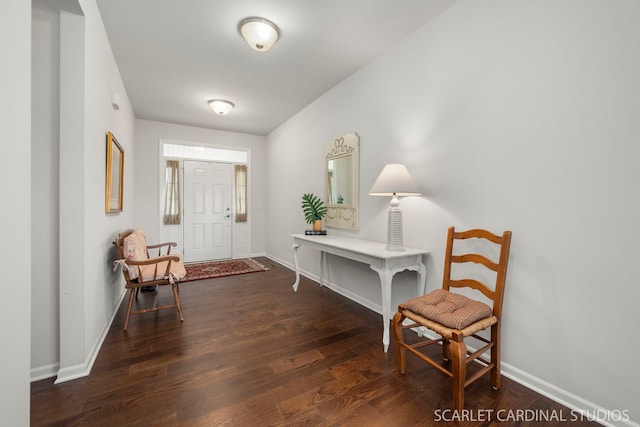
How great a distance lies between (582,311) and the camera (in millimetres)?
1505

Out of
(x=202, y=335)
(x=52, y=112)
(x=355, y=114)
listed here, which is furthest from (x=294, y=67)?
(x=202, y=335)

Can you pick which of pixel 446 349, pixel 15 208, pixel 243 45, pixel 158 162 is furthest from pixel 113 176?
pixel 446 349

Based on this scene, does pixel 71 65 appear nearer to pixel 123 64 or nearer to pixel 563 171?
pixel 123 64

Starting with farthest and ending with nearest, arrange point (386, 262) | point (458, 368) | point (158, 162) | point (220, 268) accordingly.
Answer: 1. point (158, 162)
2. point (220, 268)
3. point (386, 262)
4. point (458, 368)

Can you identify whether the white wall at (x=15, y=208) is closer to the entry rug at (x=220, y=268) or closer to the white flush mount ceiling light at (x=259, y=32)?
the white flush mount ceiling light at (x=259, y=32)

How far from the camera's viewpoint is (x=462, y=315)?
158 centimetres

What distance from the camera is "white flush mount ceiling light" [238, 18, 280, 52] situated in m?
2.29

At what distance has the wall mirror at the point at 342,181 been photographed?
10.5ft

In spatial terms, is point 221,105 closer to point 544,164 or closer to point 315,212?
point 315,212

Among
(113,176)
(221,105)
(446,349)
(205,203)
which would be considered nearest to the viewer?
(446,349)

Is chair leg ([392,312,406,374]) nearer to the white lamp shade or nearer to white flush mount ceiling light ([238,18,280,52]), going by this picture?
the white lamp shade

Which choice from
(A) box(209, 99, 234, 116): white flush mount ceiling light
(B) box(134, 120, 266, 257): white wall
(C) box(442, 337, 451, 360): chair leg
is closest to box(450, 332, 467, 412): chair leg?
(C) box(442, 337, 451, 360): chair leg

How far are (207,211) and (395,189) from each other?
14.3 ft

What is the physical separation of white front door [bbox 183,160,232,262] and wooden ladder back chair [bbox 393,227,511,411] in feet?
15.1
